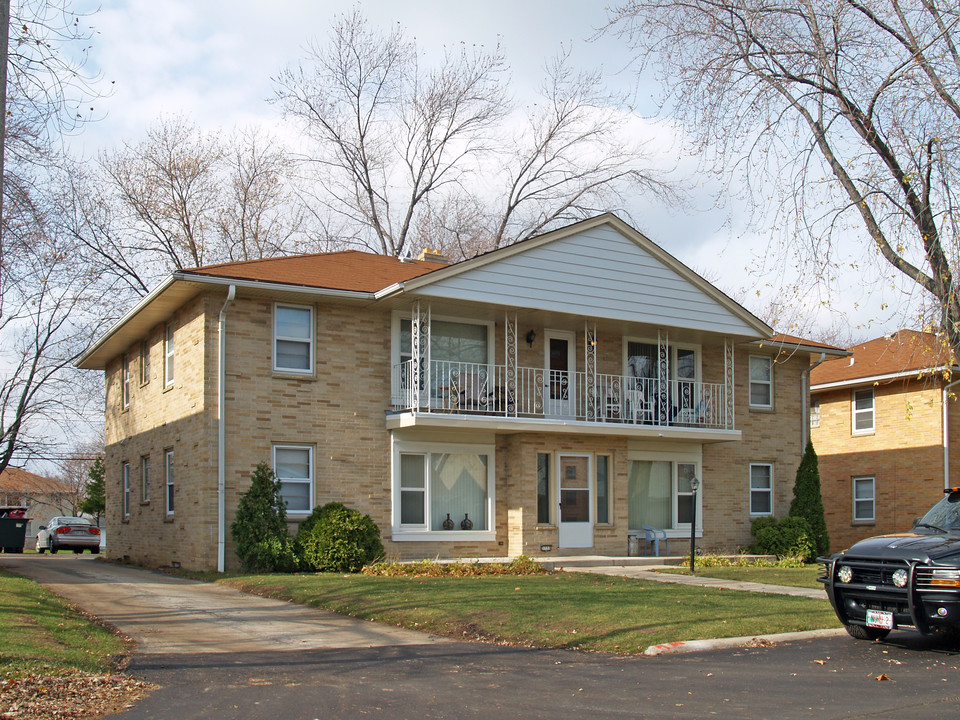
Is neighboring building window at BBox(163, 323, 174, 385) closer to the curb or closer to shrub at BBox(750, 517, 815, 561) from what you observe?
the curb

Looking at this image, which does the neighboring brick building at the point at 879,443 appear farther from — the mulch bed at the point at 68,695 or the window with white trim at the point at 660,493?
the mulch bed at the point at 68,695

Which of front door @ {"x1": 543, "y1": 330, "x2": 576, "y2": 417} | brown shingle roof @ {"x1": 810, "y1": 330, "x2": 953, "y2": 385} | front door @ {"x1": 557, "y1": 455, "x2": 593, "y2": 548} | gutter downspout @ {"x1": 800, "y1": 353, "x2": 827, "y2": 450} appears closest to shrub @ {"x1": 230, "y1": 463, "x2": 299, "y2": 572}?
front door @ {"x1": 557, "y1": 455, "x2": 593, "y2": 548}

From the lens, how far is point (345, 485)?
19344 millimetres

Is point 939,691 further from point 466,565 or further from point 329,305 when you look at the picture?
point 329,305

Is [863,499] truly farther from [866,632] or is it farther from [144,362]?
[144,362]

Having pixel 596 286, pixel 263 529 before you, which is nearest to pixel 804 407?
pixel 596 286

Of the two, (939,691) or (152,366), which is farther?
(152,366)

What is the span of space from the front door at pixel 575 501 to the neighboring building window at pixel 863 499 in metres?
12.2

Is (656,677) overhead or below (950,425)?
below

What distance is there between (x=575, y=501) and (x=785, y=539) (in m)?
5.56

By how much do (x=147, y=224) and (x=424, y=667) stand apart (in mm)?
28970

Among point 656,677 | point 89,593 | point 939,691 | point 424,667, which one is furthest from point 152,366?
point 939,691

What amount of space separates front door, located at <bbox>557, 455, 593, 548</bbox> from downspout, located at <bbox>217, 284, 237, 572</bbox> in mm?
7032

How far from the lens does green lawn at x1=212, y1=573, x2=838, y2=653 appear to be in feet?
35.8
